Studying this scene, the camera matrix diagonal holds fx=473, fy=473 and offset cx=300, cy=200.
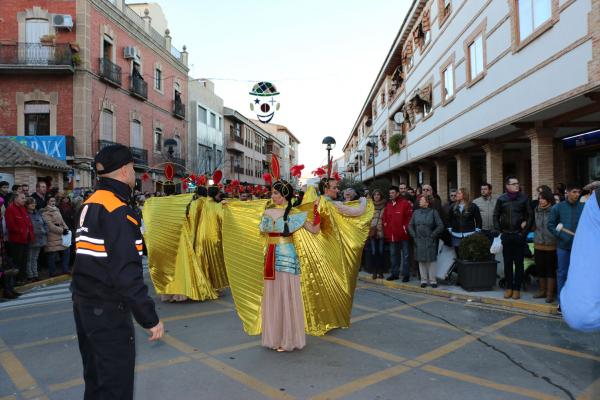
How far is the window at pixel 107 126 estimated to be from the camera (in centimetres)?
2345

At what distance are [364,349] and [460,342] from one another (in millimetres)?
1162

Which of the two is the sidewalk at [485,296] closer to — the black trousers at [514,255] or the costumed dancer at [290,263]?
the black trousers at [514,255]

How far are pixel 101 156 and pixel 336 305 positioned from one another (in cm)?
386

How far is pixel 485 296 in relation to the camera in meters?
7.90

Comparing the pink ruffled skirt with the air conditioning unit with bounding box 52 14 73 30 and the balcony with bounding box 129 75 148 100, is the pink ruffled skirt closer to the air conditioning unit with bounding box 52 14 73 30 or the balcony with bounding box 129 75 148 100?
the air conditioning unit with bounding box 52 14 73 30

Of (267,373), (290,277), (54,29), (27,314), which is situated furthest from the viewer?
(54,29)

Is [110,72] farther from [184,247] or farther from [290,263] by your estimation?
[290,263]

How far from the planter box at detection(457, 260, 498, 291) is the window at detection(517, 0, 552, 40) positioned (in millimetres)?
5855

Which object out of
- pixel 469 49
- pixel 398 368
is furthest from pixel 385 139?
pixel 398 368

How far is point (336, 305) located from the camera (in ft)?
19.4

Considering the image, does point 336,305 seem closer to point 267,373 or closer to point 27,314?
point 267,373

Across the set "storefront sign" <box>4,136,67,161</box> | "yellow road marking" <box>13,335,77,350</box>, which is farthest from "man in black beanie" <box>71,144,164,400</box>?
"storefront sign" <box>4,136,67,161</box>

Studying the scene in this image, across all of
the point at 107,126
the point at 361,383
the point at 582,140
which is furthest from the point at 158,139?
the point at 361,383

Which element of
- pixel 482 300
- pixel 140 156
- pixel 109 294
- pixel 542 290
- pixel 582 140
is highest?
pixel 140 156
